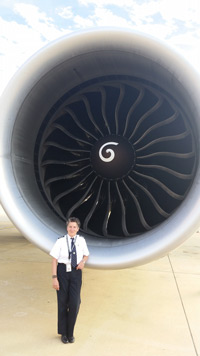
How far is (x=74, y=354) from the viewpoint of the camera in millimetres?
2275

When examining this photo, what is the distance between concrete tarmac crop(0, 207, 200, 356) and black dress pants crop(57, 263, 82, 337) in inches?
6.4

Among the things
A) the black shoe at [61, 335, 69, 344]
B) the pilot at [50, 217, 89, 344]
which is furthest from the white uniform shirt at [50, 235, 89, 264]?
the black shoe at [61, 335, 69, 344]

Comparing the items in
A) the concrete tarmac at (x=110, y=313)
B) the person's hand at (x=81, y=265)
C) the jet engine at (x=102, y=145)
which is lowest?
the concrete tarmac at (x=110, y=313)

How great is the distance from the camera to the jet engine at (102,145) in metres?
2.48

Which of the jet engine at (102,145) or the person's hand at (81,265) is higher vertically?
the jet engine at (102,145)

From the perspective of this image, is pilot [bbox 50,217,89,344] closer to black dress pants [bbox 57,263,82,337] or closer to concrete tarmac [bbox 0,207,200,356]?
black dress pants [bbox 57,263,82,337]

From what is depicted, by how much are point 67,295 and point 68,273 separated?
18 cm

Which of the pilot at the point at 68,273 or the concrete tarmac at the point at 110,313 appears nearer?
the concrete tarmac at the point at 110,313

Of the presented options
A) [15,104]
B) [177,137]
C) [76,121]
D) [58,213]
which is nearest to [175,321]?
[58,213]

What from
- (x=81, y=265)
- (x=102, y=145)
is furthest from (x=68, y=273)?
(x=102, y=145)

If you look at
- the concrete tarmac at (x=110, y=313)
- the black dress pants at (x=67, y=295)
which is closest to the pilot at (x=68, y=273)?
the black dress pants at (x=67, y=295)

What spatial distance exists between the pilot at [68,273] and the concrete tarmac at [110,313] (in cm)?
14

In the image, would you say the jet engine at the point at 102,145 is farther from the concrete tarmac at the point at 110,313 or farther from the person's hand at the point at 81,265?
the concrete tarmac at the point at 110,313

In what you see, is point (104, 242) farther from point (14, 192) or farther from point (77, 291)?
point (14, 192)
